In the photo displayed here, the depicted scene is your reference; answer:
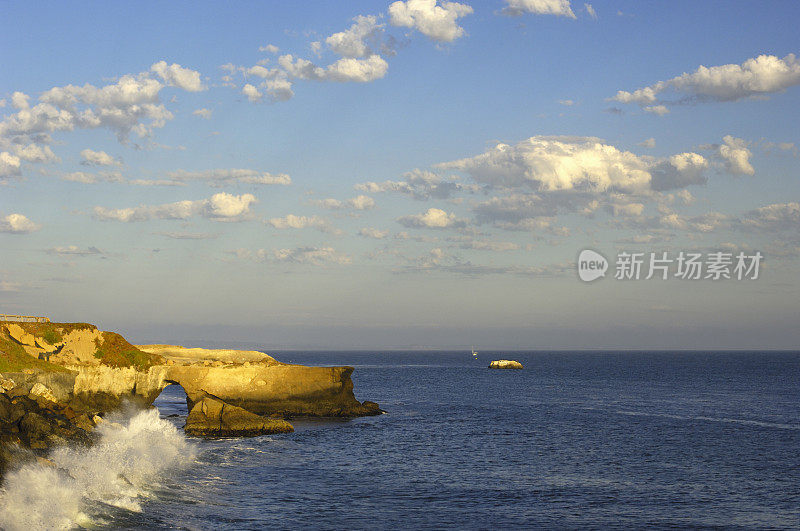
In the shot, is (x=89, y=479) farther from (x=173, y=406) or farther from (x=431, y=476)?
(x=173, y=406)

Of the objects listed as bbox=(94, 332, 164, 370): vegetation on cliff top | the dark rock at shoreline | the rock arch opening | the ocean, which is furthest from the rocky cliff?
the dark rock at shoreline

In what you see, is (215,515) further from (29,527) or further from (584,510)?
(584,510)

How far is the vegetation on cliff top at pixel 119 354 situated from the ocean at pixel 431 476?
6075mm

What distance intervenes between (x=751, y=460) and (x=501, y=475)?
59.2 ft

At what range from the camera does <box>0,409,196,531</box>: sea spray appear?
27.0m

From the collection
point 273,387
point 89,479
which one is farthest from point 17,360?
point 89,479

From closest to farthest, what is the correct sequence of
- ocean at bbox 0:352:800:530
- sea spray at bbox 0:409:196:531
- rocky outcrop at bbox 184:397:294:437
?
1. sea spray at bbox 0:409:196:531
2. ocean at bbox 0:352:800:530
3. rocky outcrop at bbox 184:397:294:437

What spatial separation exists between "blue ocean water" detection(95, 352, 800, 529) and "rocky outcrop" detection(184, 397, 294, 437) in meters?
2.75

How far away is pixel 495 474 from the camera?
40.4 m

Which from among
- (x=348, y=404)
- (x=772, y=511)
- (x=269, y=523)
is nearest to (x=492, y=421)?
(x=348, y=404)

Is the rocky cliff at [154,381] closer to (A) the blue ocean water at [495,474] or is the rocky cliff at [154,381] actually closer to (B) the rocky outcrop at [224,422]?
(B) the rocky outcrop at [224,422]

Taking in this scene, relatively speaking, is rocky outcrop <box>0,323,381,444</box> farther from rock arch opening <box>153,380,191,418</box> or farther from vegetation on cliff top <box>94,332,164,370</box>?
rock arch opening <box>153,380,191,418</box>

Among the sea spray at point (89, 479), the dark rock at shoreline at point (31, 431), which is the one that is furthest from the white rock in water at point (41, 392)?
the sea spray at point (89, 479)

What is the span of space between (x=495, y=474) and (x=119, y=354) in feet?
135
